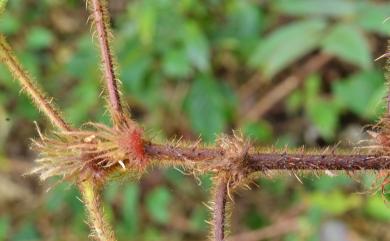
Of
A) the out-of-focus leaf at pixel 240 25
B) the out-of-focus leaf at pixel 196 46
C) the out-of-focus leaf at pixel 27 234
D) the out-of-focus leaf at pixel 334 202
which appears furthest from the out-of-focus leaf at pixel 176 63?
the out-of-focus leaf at pixel 27 234

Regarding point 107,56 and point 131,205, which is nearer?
point 107,56

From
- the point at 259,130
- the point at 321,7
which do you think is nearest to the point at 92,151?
the point at 321,7

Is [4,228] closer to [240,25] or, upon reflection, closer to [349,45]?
[240,25]

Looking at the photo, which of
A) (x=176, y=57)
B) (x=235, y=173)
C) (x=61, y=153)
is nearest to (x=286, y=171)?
(x=235, y=173)

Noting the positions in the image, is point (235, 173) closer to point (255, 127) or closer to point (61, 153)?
point (61, 153)

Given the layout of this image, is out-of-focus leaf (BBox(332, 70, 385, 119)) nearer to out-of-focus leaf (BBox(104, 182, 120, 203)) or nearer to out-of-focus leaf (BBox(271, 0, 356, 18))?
out-of-focus leaf (BBox(271, 0, 356, 18))

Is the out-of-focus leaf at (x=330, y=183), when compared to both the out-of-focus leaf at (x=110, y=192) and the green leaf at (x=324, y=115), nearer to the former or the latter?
the green leaf at (x=324, y=115)
